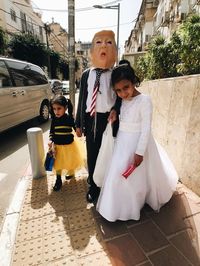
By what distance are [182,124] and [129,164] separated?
1147 millimetres

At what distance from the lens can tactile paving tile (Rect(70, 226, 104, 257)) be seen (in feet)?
6.21

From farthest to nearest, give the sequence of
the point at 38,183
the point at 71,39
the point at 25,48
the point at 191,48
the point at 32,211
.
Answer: the point at 25,48, the point at 71,39, the point at 191,48, the point at 38,183, the point at 32,211

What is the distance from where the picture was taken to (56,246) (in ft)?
6.40

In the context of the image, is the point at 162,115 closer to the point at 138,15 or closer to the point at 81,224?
the point at 81,224

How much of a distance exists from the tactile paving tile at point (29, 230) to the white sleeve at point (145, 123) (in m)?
1.30

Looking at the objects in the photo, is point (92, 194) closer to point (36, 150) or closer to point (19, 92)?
point (36, 150)

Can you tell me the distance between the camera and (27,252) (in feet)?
6.24

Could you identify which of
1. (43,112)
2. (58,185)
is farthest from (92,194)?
(43,112)

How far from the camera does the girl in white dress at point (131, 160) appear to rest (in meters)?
1.98

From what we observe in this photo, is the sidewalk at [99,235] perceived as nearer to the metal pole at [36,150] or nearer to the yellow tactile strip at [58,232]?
the yellow tactile strip at [58,232]

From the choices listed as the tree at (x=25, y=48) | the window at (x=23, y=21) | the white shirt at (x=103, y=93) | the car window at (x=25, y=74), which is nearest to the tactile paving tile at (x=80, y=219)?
the white shirt at (x=103, y=93)

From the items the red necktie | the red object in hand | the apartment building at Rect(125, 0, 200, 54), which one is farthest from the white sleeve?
the apartment building at Rect(125, 0, 200, 54)

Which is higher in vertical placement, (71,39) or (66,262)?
(71,39)

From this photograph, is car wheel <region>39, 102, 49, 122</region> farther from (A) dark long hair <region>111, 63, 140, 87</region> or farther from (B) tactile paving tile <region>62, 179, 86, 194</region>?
(A) dark long hair <region>111, 63, 140, 87</region>
